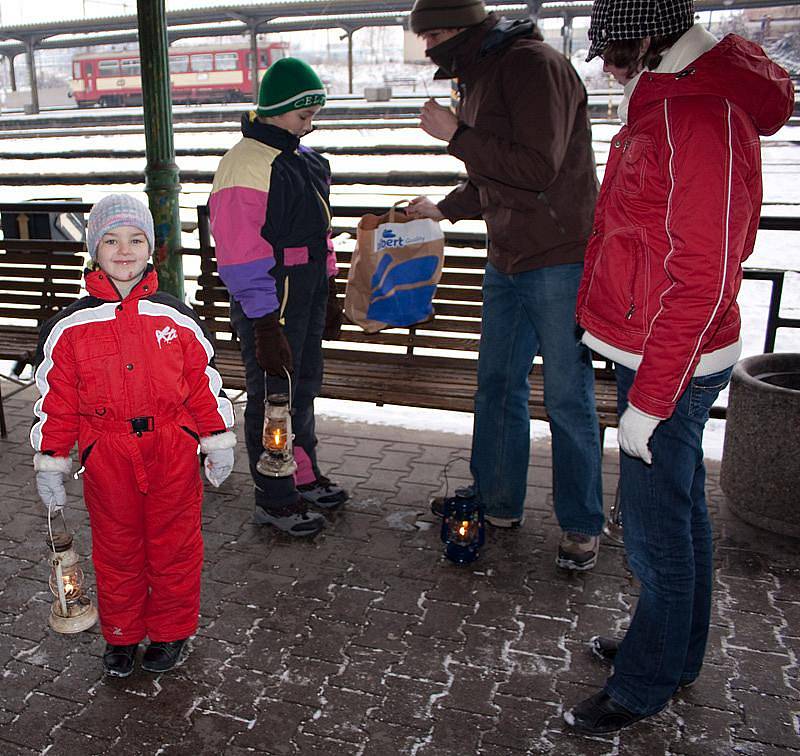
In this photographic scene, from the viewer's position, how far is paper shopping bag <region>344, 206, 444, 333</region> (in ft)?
14.1

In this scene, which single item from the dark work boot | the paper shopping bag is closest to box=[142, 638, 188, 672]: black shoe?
the dark work boot

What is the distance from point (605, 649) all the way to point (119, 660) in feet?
5.92

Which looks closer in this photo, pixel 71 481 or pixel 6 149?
pixel 71 481

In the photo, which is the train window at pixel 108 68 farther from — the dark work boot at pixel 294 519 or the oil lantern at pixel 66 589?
the oil lantern at pixel 66 589

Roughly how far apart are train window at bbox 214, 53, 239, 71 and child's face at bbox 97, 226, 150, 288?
1499 inches

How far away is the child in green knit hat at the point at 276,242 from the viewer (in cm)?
347

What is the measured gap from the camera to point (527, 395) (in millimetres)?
3793

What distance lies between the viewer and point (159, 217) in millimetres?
5164

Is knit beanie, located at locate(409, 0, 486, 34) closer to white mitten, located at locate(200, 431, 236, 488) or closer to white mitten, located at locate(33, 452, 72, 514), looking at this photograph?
white mitten, located at locate(200, 431, 236, 488)

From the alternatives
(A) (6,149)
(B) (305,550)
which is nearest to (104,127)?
(A) (6,149)

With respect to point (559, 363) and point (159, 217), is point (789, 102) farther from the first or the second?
point (159, 217)

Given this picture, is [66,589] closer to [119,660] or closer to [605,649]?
[119,660]

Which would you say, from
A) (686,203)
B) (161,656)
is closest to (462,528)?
(161,656)

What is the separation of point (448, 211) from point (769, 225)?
1.93 m
